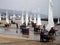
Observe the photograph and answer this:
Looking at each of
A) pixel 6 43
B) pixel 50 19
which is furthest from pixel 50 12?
pixel 6 43

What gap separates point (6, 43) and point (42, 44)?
2265 mm

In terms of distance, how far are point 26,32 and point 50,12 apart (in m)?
3.96

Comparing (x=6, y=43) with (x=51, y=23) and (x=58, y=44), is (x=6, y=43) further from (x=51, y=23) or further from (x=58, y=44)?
(x=51, y=23)

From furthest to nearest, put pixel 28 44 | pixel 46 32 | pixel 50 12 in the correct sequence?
pixel 50 12 < pixel 46 32 < pixel 28 44

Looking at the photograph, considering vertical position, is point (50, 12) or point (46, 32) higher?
point (50, 12)

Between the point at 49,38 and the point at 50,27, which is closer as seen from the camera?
the point at 49,38

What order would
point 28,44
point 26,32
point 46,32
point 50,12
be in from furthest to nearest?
1. point 26,32
2. point 50,12
3. point 46,32
4. point 28,44

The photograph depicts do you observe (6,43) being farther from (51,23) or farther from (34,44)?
(51,23)

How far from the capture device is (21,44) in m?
13.8

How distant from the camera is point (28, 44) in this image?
13758 mm

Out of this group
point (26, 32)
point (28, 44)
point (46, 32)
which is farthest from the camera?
point (26, 32)

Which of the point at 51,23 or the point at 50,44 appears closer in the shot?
the point at 50,44

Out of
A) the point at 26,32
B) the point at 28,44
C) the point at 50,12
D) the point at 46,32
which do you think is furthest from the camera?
the point at 26,32

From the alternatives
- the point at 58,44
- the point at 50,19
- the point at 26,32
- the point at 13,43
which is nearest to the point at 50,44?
the point at 58,44
